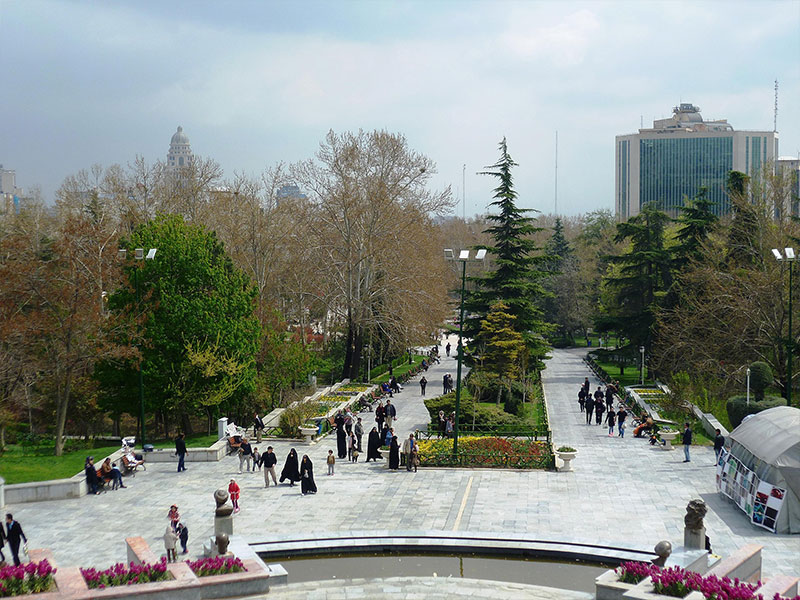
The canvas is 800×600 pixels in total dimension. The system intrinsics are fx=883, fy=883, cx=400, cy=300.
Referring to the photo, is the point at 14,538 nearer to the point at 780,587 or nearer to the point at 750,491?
the point at 780,587

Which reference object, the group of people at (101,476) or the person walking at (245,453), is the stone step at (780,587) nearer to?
the person walking at (245,453)

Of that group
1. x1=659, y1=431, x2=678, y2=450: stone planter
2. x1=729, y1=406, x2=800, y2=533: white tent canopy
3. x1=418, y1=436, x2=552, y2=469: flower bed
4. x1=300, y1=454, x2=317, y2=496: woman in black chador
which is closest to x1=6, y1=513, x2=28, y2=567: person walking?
x1=300, y1=454, x2=317, y2=496: woman in black chador

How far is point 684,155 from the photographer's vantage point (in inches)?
6590

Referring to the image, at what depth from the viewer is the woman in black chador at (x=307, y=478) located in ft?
76.3

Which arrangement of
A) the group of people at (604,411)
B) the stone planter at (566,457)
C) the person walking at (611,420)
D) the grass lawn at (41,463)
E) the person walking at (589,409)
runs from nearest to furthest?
1. the grass lawn at (41,463)
2. the stone planter at (566,457)
3. the group of people at (604,411)
4. the person walking at (611,420)
5. the person walking at (589,409)

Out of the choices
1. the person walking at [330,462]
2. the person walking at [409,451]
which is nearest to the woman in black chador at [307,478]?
the person walking at [330,462]

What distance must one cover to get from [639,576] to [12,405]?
30.0 meters

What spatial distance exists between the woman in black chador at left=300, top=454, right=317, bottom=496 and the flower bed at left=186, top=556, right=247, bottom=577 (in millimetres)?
7117

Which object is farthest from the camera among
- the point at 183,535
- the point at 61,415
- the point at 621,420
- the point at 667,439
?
the point at 621,420

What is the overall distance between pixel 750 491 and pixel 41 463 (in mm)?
20544

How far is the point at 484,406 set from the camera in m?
34.7

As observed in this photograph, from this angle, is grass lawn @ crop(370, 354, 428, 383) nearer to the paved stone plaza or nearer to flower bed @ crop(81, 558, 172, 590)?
the paved stone plaza

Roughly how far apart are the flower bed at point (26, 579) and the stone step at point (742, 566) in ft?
36.5

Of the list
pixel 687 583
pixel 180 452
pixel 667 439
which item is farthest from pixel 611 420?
pixel 687 583
